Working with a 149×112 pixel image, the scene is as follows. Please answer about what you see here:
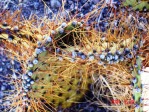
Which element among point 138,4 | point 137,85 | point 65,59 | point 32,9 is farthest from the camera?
point 32,9

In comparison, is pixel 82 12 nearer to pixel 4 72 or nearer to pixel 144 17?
pixel 144 17

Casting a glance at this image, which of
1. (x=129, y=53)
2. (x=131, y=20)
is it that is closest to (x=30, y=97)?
(x=129, y=53)

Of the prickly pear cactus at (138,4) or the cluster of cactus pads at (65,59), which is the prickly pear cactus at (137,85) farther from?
the prickly pear cactus at (138,4)

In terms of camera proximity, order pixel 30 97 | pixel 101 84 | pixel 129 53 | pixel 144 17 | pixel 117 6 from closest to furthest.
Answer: pixel 129 53, pixel 30 97, pixel 101 84, pixel 144 17, pixel 117 6

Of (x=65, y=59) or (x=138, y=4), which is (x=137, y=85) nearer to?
(x=65, y=59)

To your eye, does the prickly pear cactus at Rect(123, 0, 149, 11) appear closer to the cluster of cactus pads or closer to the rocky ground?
the cluster of cactus pads

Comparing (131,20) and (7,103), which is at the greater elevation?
(131,20)

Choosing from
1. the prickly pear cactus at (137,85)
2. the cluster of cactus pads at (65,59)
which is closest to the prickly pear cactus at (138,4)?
the cluster of cactus pads at (65,59)

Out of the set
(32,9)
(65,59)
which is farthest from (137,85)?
(32,9)
